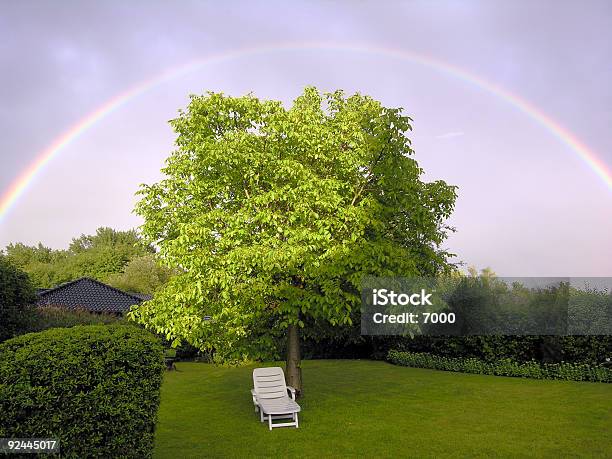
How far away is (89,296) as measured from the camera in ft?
113

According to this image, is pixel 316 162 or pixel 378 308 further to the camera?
pixel 378 308

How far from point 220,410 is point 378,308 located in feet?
19.0

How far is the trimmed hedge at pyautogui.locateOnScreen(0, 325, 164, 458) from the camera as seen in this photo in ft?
21.4

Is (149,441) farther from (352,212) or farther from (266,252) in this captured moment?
(352,212)

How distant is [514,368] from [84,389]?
18.0 meters

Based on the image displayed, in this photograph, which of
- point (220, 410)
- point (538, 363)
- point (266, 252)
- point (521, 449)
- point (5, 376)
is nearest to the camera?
point (5, 376)

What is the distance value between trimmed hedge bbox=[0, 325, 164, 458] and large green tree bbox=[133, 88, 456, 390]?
216 inches

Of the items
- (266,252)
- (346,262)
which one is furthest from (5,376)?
(346,262)

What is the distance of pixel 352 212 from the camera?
548 inches

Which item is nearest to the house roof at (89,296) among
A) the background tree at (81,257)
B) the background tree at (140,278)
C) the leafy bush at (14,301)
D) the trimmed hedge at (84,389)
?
the leafy bush at (14,301)

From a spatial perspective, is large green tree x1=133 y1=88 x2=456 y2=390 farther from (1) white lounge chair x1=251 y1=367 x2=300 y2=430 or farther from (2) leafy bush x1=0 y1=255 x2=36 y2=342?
(2) leafy bush x1=0 y1=255 x2=36 y2=342

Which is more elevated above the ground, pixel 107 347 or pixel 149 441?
pixel 107 347

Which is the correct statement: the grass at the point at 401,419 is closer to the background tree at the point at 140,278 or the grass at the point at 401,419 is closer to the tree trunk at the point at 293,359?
the tree trunk at the point at 293,359

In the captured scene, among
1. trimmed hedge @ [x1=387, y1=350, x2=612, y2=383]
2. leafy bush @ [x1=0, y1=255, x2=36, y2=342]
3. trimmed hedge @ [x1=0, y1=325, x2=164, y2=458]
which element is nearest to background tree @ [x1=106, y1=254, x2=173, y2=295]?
trimmed hedge @ [x1=387, y1=350, x2=612, y2=383]
